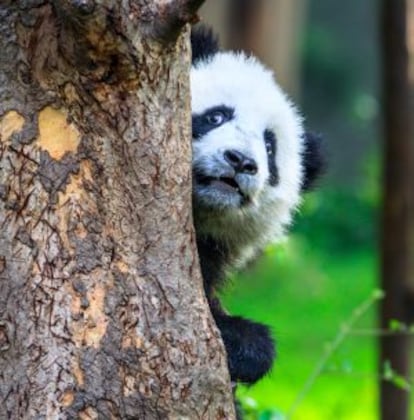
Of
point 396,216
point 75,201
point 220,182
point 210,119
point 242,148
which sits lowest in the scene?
point 75,201

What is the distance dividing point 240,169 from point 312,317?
734cm

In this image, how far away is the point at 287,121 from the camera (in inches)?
166

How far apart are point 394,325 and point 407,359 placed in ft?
4.82

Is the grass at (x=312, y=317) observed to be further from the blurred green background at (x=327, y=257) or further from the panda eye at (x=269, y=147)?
the panda eye at (x=269, y=147)

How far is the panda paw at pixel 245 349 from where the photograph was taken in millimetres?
3906

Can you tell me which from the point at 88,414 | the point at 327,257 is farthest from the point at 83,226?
the point at 327,257

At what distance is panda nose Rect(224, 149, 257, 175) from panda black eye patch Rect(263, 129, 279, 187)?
1.22ft

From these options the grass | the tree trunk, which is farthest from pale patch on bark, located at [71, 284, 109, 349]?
the grass

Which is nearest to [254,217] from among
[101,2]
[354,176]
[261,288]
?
[101,2]

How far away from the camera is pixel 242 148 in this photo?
12.3 feet

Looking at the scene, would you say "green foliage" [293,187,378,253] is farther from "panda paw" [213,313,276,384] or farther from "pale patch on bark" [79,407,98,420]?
"pale patch on bark" [79,407,98,420]

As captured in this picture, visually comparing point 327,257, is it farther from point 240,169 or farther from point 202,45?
point 240,169

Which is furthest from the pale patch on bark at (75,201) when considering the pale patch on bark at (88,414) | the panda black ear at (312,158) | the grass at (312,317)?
the grass at (312,317)

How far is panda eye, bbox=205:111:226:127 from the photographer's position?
12.7 feet
